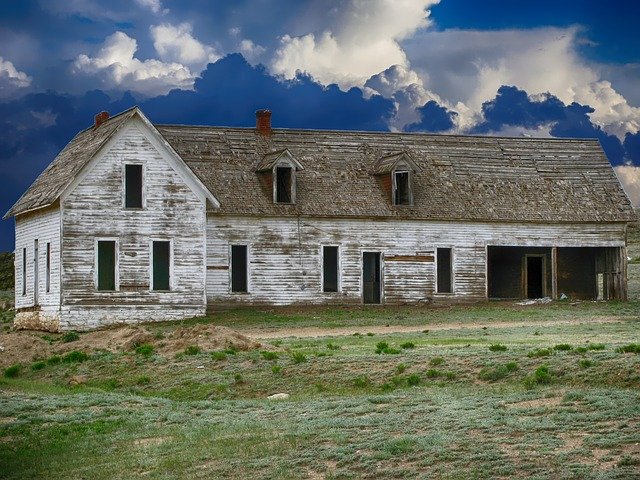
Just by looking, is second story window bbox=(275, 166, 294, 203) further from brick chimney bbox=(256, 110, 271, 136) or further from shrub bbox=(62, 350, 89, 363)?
shrub bbox=(62, 350, 89, 363)

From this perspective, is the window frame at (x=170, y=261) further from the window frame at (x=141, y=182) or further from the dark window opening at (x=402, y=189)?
the dark window opening at (x=402, y=189)

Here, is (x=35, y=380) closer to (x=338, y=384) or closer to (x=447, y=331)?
(x=338, y=384)

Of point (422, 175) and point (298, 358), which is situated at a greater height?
point (422, 175)

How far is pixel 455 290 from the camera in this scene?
53.3 m

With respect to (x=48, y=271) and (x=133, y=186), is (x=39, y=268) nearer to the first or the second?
(x=48, y=271)

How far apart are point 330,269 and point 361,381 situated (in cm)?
2632

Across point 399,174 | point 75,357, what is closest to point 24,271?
point 399,174

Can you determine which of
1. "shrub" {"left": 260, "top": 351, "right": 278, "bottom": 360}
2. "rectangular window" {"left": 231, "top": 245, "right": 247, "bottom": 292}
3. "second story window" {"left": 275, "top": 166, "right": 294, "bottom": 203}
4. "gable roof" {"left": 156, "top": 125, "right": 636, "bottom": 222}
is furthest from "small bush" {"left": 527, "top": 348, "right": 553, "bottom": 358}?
"second story window" {"left": 275, "top": 166, "right": 294, "bottom": 203}

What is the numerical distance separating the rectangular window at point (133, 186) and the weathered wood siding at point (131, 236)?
10.5 inches

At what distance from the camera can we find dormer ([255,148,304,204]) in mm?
51094

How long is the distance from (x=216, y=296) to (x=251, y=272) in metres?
1.77

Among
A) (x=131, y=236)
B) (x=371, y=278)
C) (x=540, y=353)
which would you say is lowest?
(x=540, y=353)

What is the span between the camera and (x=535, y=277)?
56.9 m

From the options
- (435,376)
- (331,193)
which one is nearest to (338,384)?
(435,376)
